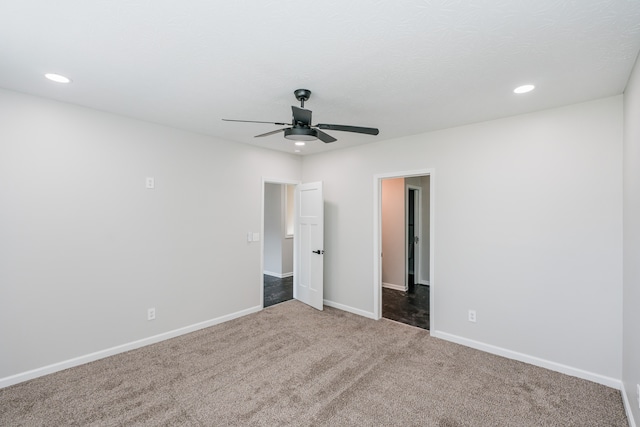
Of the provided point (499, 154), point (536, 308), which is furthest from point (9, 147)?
point (536, 308)

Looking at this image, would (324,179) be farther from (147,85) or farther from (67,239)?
(67,239)

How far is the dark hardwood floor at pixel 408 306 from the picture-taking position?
412 centimetres

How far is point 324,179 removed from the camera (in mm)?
4789

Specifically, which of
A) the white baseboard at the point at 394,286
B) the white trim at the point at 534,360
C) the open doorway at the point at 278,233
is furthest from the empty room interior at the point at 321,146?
the open doorway at the point at 278,233

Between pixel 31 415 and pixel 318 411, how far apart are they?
209cm

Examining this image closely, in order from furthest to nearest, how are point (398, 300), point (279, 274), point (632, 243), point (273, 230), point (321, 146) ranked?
point (273, 230) → point (279, 274) → point (398, 300) → point (321, 146) → point (632, 243)

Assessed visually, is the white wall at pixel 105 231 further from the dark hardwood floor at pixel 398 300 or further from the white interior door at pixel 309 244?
the dark hardwood floor at pixel 398 300

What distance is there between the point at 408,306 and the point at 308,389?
271cm

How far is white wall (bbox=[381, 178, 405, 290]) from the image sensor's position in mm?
5578

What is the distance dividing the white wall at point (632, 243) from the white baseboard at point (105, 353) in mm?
3939

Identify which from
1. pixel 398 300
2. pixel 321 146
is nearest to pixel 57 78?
pixel 321 146

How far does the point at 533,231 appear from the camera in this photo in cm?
289

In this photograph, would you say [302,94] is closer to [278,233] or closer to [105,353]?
[105,353]

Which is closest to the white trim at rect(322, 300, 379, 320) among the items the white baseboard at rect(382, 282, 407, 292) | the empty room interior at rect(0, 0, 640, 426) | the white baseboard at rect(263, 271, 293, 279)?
the empty room interior at rect(0, 0, 640, 426)
